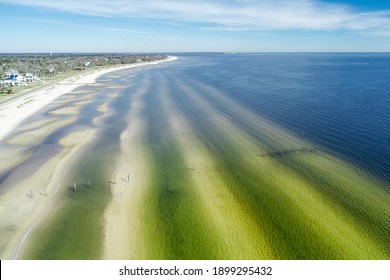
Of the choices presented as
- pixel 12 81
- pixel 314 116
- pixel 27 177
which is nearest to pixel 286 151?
pixel 314 116

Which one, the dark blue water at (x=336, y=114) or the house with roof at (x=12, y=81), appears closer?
the dark blue water at (x=336, y=114)

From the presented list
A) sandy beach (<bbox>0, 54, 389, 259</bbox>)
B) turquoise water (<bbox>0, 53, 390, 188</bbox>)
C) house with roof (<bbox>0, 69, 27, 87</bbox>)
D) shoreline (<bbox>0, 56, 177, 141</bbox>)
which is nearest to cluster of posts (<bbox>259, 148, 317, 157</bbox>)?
sandy beach (<bbox>0, 54, 389, 259</bbox>)

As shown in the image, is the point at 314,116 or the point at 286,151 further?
the point at 314,116

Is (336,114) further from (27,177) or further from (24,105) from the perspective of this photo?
(24,105)

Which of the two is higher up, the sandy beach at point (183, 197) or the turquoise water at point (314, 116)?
the turquoise water at point (314, 116)

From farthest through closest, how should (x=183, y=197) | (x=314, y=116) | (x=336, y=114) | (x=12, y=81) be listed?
1. (x=12, y=81)
2. (x=336, y=114)
3. (x=314, y=116)
4. (x=183, y=197)

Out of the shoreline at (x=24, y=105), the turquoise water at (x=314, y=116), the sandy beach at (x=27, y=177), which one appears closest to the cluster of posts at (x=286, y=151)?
the turquoise water at (x=314, y=116)

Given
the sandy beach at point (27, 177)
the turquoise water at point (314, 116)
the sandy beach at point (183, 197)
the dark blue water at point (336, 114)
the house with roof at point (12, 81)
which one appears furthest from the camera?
the house with roof at point (12, 81)

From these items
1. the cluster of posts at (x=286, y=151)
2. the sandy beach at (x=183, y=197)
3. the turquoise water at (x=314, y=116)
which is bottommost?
the sandy beach at (x=183, y=197)

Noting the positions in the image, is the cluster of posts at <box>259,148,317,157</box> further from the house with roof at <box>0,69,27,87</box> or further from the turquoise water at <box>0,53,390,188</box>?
the house with roof at <box>0,69,27,87</box>

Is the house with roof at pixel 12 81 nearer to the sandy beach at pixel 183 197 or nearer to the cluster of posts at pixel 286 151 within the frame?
the sandy beach at pixel 183 197

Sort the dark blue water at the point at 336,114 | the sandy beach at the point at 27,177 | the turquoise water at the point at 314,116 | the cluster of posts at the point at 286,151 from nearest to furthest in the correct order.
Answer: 1. the sandy beach at the point at 27,177
2. the turquoise water at the point at 314,116
3. the dark blue water at the point at 336,114
4. the cluster of posts at the point at 286,151
